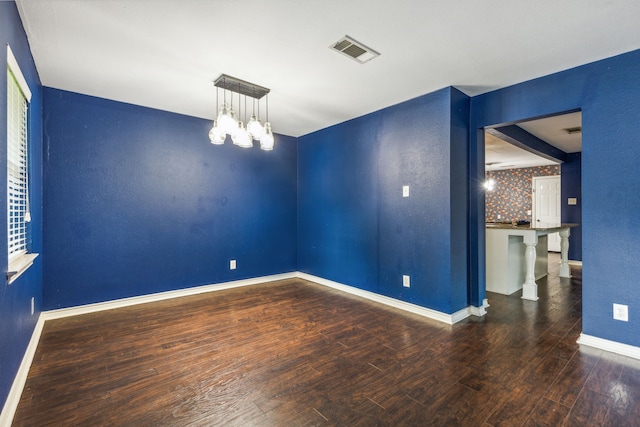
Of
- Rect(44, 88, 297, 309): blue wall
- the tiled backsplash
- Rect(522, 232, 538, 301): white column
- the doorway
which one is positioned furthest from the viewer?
the tiled backsplash

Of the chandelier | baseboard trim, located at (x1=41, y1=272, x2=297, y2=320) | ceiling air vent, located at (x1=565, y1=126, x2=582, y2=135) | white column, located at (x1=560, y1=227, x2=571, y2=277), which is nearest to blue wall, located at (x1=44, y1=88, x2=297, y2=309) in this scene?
baseboard trim, located at (x1=41, y1=272, x2=297, y2=320)

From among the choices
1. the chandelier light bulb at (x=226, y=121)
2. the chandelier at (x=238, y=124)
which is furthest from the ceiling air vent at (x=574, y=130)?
the chandelier light bulb at (x=226, y=121)

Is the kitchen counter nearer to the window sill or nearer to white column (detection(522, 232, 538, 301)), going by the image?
white column (detection(522, 232, 538, 301))

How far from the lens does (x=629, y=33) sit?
2123 mm

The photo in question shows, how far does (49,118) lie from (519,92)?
479cm

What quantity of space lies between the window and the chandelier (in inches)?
51.4

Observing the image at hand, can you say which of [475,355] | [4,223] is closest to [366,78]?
[475,355]

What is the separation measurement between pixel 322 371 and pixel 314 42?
2.43 metres

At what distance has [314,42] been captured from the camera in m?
2.29

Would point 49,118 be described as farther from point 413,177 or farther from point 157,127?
point 413,177

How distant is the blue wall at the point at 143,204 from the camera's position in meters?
3.22

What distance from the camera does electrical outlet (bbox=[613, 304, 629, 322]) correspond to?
7.80ft

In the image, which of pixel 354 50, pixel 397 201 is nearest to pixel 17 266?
pixel 354 50

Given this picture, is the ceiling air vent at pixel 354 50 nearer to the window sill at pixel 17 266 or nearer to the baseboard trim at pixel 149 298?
the window sill at pixel 17 266
